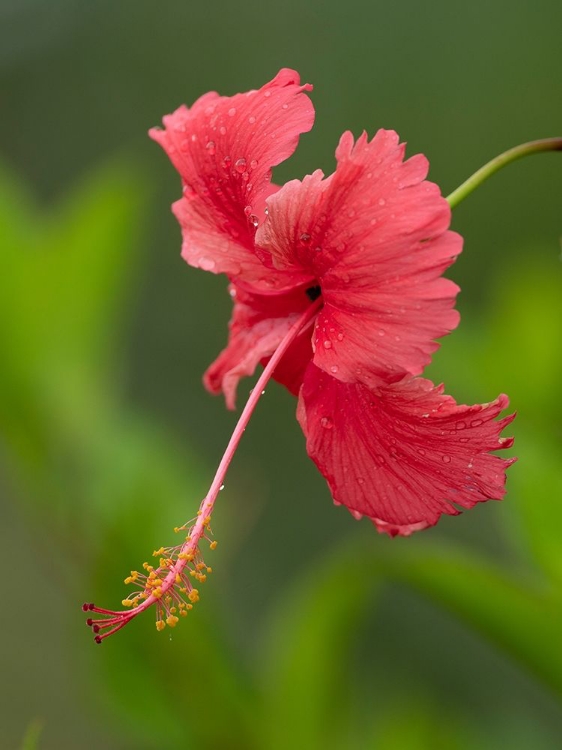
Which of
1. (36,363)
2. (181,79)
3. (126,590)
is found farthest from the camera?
(181,79)

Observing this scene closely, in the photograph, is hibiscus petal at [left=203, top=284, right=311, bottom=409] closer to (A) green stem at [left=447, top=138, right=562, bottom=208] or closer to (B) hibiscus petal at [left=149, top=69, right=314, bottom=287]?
(B) hibiscus petal at [left=149, top=69, right=314, bottom=287]

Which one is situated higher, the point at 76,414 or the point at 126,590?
the point at 76,414

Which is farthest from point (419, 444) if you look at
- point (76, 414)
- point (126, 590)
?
point (76, 414)

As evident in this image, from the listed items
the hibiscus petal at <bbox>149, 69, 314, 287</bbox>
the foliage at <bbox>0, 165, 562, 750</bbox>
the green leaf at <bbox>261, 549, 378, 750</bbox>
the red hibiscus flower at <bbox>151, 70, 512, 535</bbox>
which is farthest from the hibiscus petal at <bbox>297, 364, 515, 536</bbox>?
the green leaf at <bbox>261, 549, 378, 750</bbox>

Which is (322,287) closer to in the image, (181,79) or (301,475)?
(301,475)

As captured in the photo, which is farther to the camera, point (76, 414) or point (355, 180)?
point (76, 414)

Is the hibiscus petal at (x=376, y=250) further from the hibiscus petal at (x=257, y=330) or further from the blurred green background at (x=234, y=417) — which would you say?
the blurred green background at (x=234, y=417)

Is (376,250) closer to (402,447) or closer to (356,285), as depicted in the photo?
(356,285)
